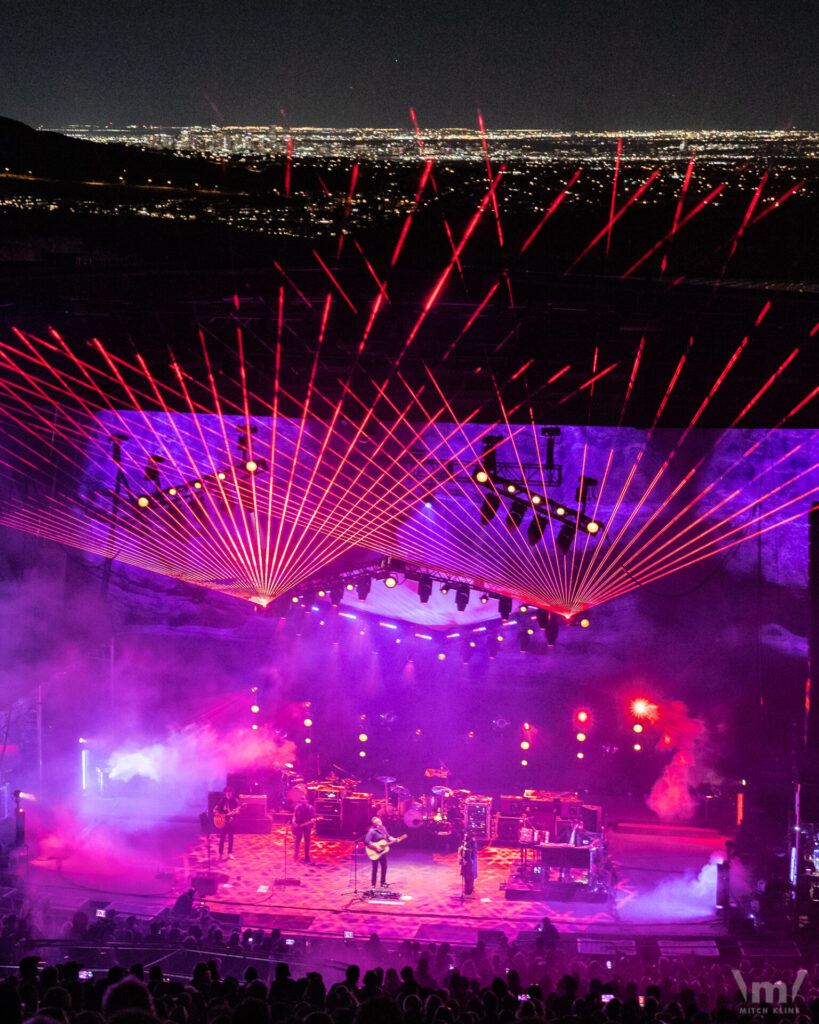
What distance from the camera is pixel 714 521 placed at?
59.9ft

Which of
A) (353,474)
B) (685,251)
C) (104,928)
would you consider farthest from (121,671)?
(685,251)

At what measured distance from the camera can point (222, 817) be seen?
1783 cm

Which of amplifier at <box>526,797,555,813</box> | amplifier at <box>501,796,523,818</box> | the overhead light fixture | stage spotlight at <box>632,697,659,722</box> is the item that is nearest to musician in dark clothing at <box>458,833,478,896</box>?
amplifier at <box>526,797,555,813</box>

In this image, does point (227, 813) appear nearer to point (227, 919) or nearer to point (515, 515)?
point (227, 919)

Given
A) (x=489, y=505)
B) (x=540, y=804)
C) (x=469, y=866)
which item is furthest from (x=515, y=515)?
(x=540, y=804)

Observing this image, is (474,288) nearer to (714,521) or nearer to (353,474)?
(353,474)

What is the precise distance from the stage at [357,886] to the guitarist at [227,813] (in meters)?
0.23

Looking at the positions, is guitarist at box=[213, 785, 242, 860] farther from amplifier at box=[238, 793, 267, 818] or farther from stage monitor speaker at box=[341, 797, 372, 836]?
stage monitor speaker at box=[341, 797, 372, 836]

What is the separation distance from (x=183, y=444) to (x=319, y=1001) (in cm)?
1245

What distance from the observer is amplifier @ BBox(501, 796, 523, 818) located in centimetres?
1766

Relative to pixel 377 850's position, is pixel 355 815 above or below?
below

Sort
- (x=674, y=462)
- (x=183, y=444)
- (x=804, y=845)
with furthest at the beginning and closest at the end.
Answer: (x=674, y=462) < (x=183, y=444) < (x=804, y=845)

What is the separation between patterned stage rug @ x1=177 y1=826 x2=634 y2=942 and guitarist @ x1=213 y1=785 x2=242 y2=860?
0.79ft

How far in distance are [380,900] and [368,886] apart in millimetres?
942
